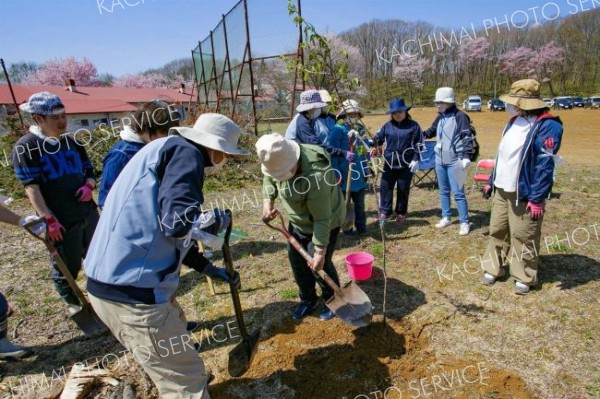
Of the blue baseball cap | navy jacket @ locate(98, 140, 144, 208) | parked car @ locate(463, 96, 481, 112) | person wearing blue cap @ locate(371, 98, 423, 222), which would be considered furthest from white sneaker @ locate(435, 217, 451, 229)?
parked car @ locate(463, 96, 481, 112)

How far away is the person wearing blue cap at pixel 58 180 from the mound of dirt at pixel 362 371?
1.75m

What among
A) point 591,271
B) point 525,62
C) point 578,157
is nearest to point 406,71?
point 525,62

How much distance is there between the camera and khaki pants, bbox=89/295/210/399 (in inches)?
67.1

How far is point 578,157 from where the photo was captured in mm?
10062

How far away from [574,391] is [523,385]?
29 cm

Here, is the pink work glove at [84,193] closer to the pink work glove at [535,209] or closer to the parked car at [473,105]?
the pink work glove at [535,209]

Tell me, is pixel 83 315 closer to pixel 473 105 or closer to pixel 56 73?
pixel 473 105

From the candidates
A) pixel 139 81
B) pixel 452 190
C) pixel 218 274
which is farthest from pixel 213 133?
pixel 139 81

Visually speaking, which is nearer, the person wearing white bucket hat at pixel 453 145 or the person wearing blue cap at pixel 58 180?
the person wearing blue cap at pixel 58 180

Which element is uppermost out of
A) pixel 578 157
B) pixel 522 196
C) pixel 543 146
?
pixel 543 146

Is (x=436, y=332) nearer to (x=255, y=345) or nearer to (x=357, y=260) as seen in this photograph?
(x=357, y=260)

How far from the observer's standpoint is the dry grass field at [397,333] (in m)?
2.42

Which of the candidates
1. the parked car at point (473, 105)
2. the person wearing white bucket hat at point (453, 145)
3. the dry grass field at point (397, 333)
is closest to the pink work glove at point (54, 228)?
the dry grass field at point (397, 333)

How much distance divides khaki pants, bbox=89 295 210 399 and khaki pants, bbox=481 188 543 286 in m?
2.83
